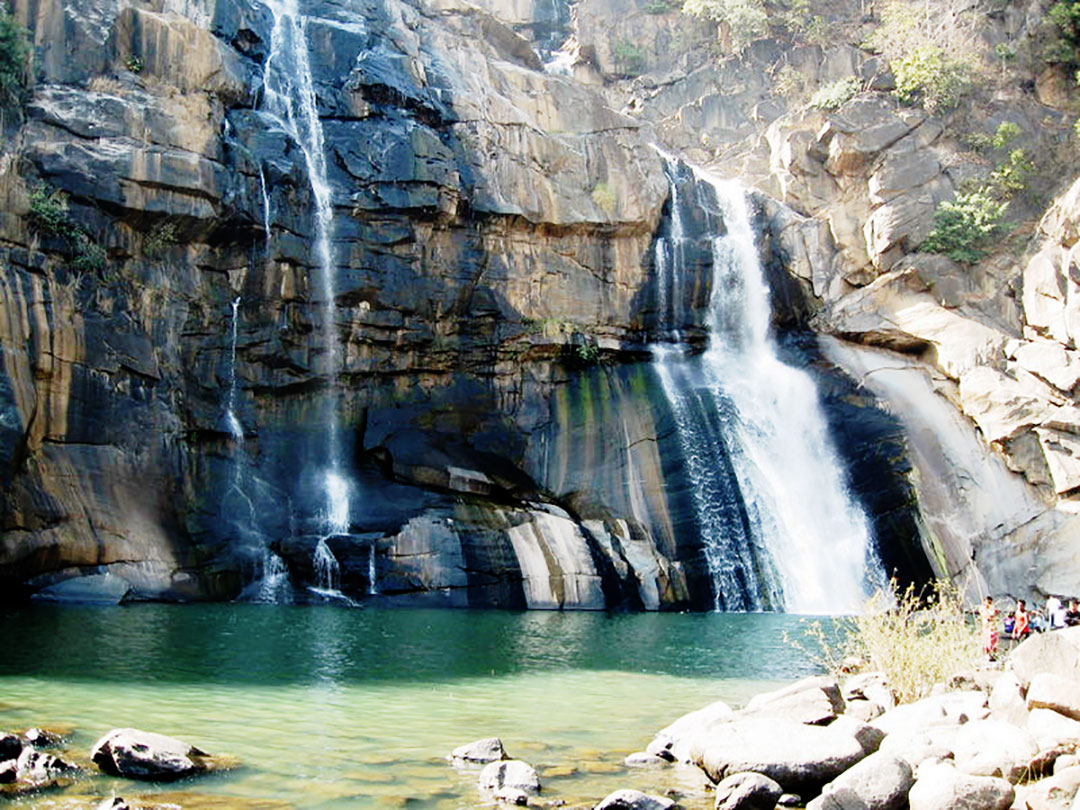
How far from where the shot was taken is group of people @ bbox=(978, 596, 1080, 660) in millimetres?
16391

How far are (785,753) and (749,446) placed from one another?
2369 centimetres

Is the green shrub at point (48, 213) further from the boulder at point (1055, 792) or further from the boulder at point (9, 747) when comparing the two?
the boulder at point (1055, 792)

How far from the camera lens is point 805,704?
11164 mm

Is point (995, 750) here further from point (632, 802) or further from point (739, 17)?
point (739, 17)

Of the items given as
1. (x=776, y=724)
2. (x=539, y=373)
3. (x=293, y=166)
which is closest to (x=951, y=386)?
(x=539, y=373)

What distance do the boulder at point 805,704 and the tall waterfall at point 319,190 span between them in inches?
771

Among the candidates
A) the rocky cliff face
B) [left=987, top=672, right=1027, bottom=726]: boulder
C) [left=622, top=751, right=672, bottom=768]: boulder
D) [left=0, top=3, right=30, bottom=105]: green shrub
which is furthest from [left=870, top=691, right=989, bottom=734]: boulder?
[left=0, top=3, right=30, bottom=105]: green shrub

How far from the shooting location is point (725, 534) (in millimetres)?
30156

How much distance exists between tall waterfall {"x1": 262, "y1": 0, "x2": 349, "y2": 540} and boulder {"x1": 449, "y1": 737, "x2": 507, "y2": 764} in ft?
66.4

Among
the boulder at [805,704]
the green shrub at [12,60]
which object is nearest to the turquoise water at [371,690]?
the boulder at [805,704]

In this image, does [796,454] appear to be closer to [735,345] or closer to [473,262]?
[735,345]

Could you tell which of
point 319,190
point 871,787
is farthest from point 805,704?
point 319,190

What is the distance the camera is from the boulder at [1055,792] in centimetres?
733

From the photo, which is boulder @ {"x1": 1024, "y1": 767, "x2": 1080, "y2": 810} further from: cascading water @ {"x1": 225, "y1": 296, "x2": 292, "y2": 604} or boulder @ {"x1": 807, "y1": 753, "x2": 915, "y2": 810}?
cascading water @ {"x1": 225, "y1": 296, "x2": 292, "y2": 604}
